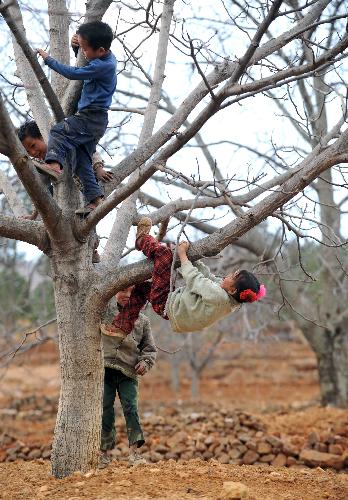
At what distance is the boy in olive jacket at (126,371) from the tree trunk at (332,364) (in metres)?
5.57

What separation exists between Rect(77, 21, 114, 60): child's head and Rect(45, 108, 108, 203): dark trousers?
1.15ft

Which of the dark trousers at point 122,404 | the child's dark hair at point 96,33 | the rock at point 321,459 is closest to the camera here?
the child's dark hair at point 96,33

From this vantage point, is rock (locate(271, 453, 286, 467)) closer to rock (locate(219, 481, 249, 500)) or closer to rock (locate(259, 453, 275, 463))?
rock (locate(259, 453, 275, 463))

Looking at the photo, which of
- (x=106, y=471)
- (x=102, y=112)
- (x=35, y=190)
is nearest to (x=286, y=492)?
(x=106, y=471)

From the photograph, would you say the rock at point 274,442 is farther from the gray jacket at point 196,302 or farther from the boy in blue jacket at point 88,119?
the boy in blue jacket at point 88,119

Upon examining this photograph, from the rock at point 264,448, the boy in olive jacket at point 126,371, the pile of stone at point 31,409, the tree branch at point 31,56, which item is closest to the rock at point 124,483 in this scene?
the boy in olive jacket at point 126,371

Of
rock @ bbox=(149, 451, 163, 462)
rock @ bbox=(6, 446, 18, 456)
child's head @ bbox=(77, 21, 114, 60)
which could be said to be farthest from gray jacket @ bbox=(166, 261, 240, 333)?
rock @ bbox=(6, 446, 18, 456)

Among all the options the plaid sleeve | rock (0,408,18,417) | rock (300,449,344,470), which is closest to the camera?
the plaid sleeve

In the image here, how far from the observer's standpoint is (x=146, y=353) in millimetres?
5211

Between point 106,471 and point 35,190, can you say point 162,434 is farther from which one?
point 35,190

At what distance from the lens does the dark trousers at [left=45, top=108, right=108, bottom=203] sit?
14.0 feet

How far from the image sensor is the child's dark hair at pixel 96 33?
4.20 meters

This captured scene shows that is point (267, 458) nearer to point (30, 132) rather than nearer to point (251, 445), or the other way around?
point (251, 445)

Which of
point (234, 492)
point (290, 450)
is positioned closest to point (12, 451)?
point (290, 450)
